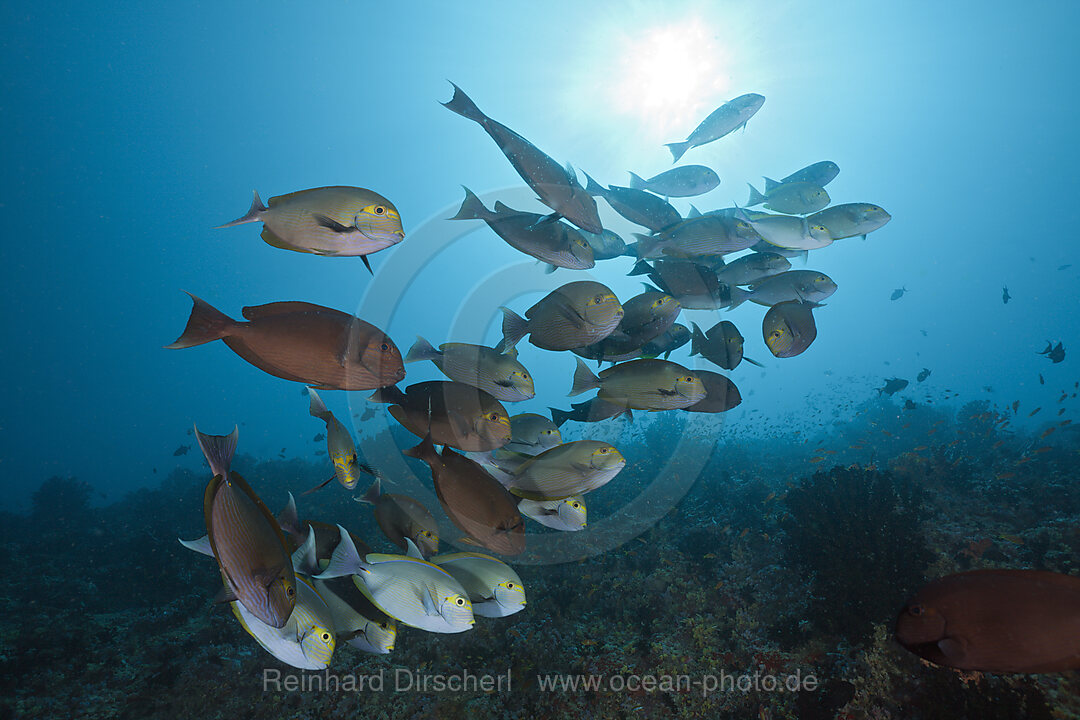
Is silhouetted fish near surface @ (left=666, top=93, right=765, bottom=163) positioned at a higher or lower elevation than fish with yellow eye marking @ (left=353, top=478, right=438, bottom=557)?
higher

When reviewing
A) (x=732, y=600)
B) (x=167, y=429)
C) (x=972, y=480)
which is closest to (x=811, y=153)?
(x=972, y=480)

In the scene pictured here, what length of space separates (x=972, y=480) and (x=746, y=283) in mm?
9818

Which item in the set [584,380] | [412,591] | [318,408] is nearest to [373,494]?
[318,408]

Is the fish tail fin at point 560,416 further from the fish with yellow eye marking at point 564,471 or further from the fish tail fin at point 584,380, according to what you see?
the fish with yellow eye marking at point 564,471

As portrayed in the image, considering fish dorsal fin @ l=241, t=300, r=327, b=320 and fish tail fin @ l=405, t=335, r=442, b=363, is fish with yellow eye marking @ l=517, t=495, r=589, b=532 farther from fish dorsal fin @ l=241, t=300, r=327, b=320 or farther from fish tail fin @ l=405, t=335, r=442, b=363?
fish dorsal fin @ l=241, t=300, r=327, b=320

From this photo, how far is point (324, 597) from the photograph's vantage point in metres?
2.65

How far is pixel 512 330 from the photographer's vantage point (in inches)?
123

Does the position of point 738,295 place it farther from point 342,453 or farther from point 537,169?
point 342,453

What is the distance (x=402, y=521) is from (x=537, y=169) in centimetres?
271

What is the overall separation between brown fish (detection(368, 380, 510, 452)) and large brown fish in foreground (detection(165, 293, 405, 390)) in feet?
1.83

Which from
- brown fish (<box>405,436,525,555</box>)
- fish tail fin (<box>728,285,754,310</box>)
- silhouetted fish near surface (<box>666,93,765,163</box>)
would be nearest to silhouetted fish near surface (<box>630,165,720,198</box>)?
silhouetted fish near surface (<box>666,93,765,163</box>)

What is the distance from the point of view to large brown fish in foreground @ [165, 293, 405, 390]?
1.81 metres

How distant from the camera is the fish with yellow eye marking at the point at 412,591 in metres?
2.30

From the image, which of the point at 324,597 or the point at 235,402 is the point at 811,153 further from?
the point at 235,402
